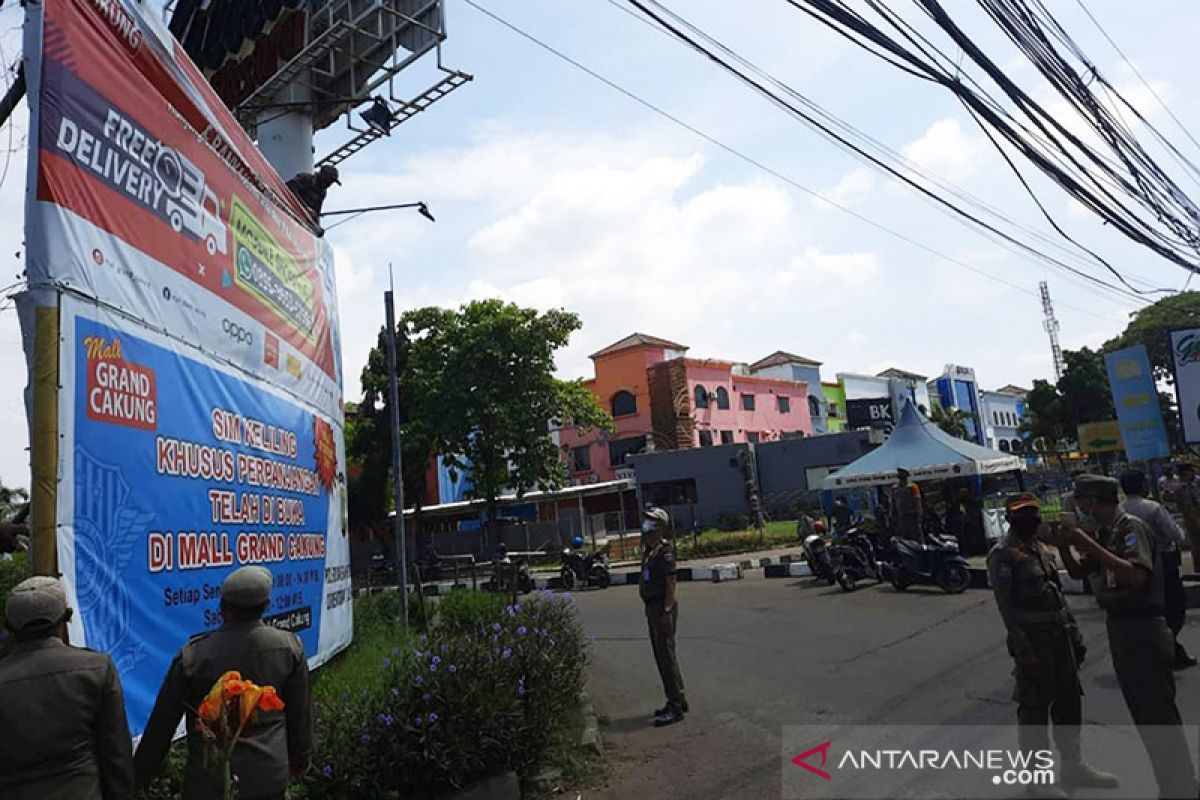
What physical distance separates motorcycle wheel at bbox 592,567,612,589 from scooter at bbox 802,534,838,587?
5421 mm

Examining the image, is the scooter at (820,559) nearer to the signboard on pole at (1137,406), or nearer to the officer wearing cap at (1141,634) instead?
the signboard on pole at (1137,406)

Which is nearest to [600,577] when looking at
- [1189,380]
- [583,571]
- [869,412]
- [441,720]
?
[583,571]

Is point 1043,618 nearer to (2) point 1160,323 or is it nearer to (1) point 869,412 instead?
(1) point 869,412

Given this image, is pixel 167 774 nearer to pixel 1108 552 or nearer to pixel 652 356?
pixel 1108 552

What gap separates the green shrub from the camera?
4.74m

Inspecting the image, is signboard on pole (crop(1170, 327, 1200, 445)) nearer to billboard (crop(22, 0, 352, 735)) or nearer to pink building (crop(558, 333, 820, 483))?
billboard (crop(22, 0, 352, 735))

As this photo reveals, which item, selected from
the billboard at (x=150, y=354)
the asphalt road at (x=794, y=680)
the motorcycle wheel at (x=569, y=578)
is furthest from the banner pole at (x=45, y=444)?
the motorcycle wheel at (x=569, y=578)

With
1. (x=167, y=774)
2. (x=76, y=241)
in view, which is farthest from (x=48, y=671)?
(x=76, y=241)

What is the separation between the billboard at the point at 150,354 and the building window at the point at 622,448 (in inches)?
1357

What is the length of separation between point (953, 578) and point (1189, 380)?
23.5 feet

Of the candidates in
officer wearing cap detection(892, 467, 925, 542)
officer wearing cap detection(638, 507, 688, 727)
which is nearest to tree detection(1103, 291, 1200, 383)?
officer wearing cap detection(892, 467, 925, 542)

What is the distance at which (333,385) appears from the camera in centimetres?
877

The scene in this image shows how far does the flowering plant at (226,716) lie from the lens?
3.20m

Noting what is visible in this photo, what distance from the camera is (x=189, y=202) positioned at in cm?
573
